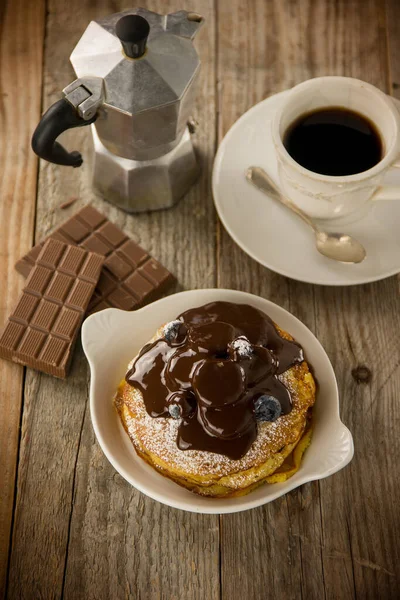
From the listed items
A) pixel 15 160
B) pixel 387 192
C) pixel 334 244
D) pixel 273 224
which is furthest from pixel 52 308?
pixel 387 192

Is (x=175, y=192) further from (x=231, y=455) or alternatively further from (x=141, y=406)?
(x=231, y=455)

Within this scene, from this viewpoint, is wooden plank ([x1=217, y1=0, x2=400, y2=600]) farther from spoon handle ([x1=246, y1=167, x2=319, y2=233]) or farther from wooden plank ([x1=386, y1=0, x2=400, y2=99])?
spoon handle ([x1=246, y1=167, x2=319, y2=233])

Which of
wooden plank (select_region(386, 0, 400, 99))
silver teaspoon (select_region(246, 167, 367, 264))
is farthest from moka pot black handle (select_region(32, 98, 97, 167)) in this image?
wooden plank (select_region(386, 0, 400, 99))

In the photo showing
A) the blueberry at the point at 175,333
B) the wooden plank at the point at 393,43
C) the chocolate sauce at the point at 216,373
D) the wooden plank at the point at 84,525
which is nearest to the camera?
the chocolate sauce at the point at 216,373

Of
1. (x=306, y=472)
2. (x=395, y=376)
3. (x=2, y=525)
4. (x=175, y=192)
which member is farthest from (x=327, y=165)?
(x=2, y=525)

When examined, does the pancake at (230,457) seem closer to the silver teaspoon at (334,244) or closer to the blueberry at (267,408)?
the blueberry at (267,408)

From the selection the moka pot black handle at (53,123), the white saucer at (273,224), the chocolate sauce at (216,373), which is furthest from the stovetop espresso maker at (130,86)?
the chocolate sauce at (216,373)

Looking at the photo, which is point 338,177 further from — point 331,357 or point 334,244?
point 331,357
